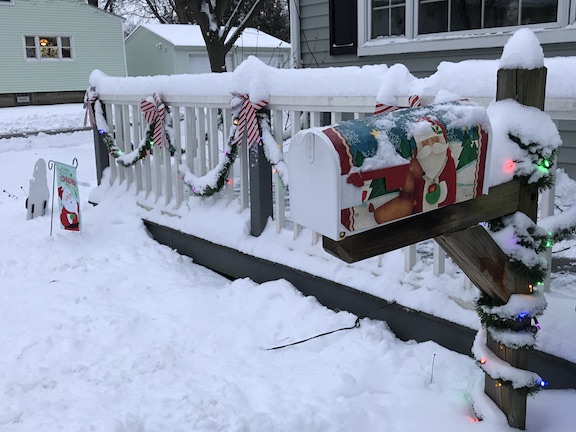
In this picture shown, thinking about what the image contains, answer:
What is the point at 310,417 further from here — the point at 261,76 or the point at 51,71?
the point at 51,71

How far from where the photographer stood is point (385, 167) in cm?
172

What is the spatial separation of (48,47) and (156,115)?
81.7ft

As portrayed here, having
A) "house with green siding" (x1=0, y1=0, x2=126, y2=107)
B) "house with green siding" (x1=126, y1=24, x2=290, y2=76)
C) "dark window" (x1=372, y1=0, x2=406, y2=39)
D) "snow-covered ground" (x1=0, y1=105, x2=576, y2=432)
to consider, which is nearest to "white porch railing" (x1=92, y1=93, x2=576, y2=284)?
"snow-covered ground" (x1=0, y1=105, x2=576, y2=432)

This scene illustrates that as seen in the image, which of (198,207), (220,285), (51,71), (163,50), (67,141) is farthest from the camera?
(163,50)

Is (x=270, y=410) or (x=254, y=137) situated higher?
(x=254, y=137)

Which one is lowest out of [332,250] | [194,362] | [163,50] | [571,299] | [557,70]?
[194,362]

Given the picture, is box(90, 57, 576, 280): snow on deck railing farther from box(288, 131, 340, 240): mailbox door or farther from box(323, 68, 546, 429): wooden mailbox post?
box(288, 131, 340, 240): mailbox door

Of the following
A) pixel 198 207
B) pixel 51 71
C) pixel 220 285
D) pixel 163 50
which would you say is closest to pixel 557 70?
pixel 220 285

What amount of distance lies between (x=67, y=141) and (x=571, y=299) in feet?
54.0

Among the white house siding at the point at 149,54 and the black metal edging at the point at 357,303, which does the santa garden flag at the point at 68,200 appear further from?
the white house siding at the point at 149,54

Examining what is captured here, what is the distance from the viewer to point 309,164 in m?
1.76

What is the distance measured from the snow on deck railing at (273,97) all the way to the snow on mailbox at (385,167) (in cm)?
86

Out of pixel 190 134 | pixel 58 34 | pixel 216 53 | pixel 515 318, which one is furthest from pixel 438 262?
pixel 58 34

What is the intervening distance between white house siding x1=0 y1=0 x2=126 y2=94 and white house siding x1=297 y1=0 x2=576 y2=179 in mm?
21361
